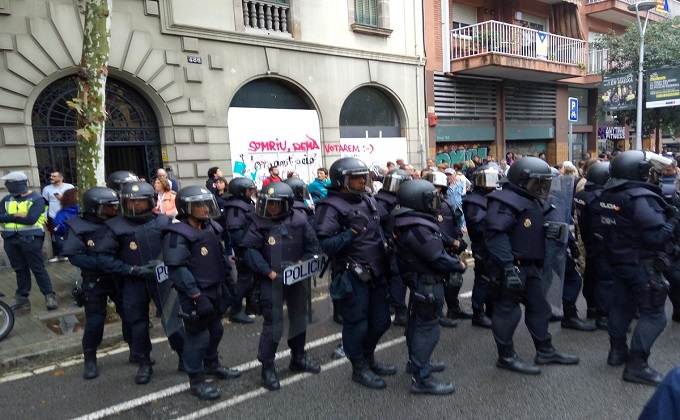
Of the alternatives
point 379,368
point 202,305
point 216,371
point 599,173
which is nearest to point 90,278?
point 202,305

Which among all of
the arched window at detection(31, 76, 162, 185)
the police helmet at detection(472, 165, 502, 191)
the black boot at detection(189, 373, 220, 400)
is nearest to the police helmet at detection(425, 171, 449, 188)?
the police helmet at detection(472, 165, 502, 191)

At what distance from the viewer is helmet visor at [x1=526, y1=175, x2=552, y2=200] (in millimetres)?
4156

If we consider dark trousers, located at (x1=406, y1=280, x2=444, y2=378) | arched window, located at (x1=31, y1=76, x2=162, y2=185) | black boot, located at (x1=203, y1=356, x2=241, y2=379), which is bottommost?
black boot, located at (x1=203, y1=356, x2=241, y2=379)

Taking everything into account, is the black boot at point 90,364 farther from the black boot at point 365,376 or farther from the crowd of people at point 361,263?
the black boot at point 365,376

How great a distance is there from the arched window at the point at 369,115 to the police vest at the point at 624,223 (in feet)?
32.0

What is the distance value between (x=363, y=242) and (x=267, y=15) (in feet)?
30.8

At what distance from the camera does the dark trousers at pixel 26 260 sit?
618 cm

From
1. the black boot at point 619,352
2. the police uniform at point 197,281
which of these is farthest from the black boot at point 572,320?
the police uniform at point 197,281

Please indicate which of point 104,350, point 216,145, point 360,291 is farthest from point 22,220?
point 216,145

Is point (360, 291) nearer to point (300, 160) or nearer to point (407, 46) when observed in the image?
point (300, 160)

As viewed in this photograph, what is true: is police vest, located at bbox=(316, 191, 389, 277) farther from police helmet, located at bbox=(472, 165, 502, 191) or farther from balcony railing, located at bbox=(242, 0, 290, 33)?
balcony railing, located at bbox=(242, 0, 290, 33)

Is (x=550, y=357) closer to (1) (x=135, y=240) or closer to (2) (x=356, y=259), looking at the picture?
(2) (x=356, y=259)

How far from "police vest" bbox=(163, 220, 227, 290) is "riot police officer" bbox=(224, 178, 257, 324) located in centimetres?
134

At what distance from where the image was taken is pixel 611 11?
19750mm
